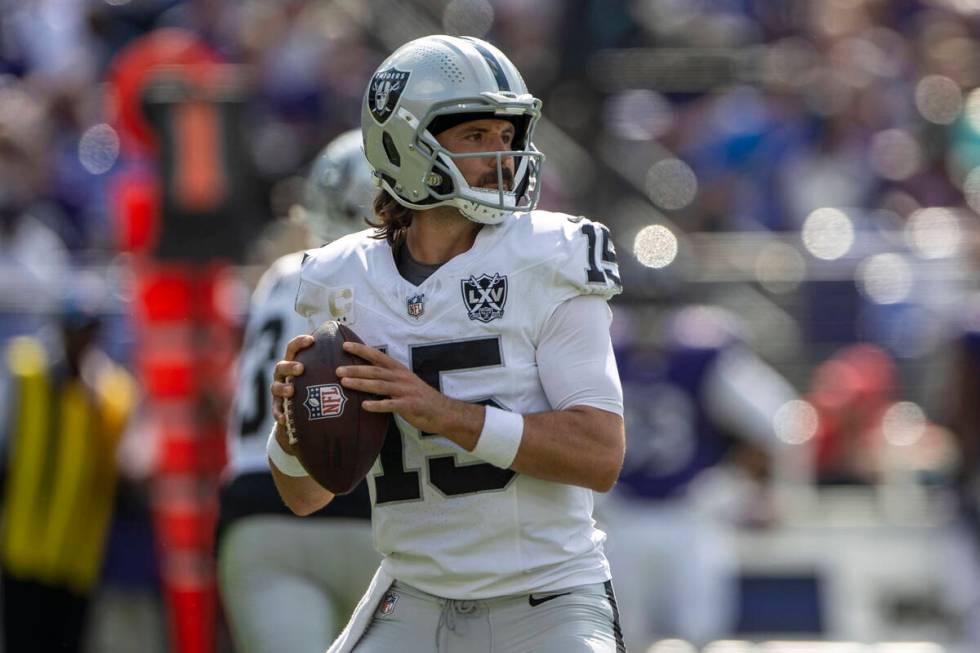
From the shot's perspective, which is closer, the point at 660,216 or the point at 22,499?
the point at 22,499

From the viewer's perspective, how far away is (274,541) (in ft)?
14.5

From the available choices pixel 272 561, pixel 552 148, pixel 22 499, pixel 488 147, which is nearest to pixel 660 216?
pixel 552 148

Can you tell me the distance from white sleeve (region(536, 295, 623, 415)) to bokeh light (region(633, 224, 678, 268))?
569cm

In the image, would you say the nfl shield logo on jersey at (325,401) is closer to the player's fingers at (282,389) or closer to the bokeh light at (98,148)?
the player's fingers at (282,389)

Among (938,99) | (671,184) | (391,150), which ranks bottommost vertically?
(391,150)

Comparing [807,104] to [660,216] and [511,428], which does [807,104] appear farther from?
[511,428]

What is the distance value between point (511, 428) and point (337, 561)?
1.43m

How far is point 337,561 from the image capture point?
439cm

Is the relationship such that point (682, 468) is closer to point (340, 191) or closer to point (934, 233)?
point (934, 233)

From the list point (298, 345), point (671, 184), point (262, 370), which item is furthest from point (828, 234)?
point (298, 345)

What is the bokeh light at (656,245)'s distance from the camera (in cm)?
898

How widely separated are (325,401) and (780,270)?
6430 millimetres

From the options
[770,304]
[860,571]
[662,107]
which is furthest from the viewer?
[662,107]

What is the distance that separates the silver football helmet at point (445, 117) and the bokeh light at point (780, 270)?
19.7 ft
